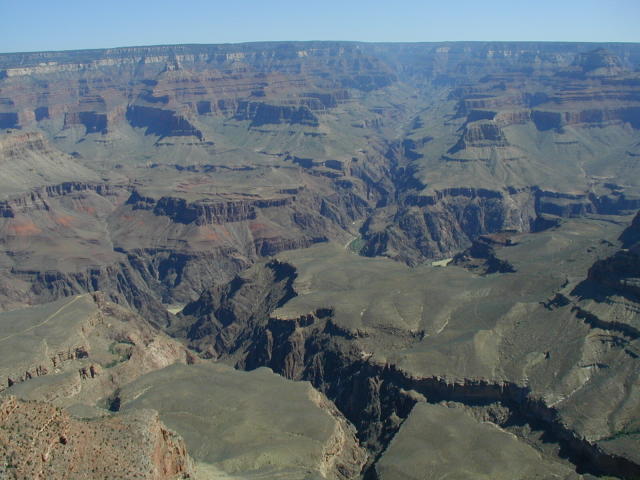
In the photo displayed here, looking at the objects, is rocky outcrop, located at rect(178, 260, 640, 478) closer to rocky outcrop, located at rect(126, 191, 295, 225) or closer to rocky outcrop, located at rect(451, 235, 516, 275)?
rocky outcrop, located at rect(451, 235, 516, 275)

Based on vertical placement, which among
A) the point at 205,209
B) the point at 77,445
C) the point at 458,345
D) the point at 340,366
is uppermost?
the point at 77,445

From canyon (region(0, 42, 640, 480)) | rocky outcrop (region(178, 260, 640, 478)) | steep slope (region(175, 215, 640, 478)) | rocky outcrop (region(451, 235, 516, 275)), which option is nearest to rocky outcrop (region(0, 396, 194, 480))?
canyon (region(0, 42, 640, 480))

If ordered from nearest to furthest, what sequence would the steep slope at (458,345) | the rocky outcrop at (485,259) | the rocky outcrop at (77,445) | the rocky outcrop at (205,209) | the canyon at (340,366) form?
the rocky outcrop at (77,445) < the canyon at (340,366) < the steep slope at (458,345) < the rocky outcrop at (485,259) < the rocky outcrop at (205,209)

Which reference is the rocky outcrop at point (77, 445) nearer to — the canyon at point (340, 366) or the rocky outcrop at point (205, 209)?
the canyon at point (340, 366)

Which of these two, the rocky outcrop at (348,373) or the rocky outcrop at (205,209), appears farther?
the rocky outcrop at (205,209)

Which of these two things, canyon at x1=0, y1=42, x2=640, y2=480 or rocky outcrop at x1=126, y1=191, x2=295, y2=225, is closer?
canyon at x1=0, y1=42, x2=640, y2=480

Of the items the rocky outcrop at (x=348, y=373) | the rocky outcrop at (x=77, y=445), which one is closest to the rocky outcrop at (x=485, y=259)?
the rocky outcrop at (x=348, y=373)

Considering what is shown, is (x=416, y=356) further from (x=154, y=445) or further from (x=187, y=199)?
(x=187, y=199)

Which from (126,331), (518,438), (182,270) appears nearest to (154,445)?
(518,438)

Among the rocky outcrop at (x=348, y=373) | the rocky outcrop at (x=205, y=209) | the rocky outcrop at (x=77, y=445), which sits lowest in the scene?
the rocky outcrop at (x=348, y=373)

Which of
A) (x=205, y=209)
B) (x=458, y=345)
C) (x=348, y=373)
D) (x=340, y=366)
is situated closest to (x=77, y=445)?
(x=348, y=373)

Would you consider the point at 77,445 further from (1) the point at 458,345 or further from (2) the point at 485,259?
(2) the point at 485,259
